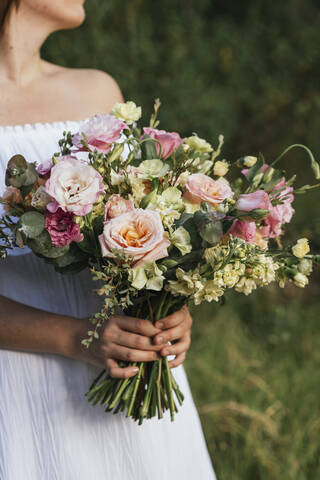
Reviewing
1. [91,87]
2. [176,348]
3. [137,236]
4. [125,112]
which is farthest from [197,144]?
[91,87]

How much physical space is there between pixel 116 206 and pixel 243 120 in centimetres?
336

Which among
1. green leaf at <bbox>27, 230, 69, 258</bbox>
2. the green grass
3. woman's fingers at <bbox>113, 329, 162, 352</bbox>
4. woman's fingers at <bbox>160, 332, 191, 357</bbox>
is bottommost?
the green grass

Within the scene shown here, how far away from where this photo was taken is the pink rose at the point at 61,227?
98cm

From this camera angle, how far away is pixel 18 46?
4.92ft

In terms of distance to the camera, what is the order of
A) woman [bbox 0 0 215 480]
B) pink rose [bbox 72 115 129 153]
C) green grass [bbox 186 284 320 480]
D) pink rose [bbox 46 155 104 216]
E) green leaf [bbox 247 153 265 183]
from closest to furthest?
pink rose [bbox 46 155 104 216]
pink rose [bbox 72 115 129 153]
green leaf [bbox 247 153 265 183]
woman [bbox 0 0 215 480]
green grass [bbox 186 284 320 480]

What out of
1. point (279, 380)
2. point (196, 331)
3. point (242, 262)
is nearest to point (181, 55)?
point (196, 331)

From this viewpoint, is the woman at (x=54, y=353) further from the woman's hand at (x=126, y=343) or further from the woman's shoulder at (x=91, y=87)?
the woman's shoulder at (x=91, y=87)

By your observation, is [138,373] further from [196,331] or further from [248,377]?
[196,331]

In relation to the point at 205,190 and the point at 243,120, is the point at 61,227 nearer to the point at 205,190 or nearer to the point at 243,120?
the point at 205,190

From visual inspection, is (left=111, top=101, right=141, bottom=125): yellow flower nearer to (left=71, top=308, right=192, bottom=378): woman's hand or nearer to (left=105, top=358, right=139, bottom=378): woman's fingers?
(left=71, top=308, right=192, bottom=378): woman's hand

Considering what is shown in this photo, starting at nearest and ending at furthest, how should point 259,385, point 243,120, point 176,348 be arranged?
1. point 176,348
2. point 259,385
3. point 243,120

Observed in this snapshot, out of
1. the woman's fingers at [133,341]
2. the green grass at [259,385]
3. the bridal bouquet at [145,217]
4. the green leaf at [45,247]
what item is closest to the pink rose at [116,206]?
the bridal bouquet at [145,217]

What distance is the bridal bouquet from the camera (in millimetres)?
977

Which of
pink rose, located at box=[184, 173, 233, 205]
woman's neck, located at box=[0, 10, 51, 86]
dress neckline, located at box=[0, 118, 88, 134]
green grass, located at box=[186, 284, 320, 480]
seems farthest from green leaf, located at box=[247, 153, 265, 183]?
green grass, located at box=[186, 284, 320, 480]
